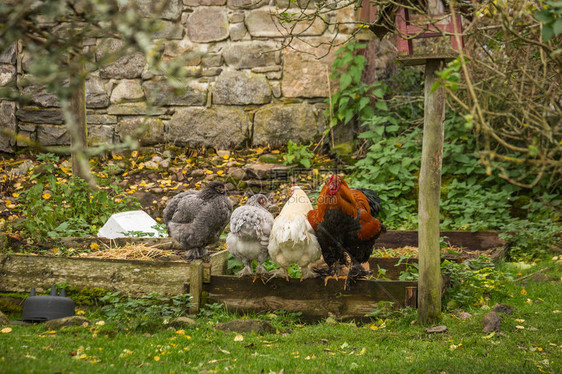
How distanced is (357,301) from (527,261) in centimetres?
286

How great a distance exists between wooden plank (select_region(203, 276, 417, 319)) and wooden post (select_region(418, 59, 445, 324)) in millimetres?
263

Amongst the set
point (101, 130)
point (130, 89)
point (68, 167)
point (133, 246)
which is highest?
point (130, 89)

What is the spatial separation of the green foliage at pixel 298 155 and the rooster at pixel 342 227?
397 centimetres

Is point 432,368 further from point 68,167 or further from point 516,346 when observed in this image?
point 68,167

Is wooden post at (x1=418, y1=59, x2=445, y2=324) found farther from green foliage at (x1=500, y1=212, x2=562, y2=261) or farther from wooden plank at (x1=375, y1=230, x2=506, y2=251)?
green foliage at (x1=500, y1=212, x2=562, y2=261)

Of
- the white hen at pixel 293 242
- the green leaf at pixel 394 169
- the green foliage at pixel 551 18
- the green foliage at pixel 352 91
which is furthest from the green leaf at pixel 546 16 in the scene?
the green foliage at pixel 352 91

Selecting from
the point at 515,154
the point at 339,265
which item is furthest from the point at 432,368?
the point at 515,154

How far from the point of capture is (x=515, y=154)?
7906mm

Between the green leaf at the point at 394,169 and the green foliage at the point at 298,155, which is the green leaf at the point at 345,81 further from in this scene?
the green leaf at the point at 394,169

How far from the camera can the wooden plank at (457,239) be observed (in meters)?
6.46

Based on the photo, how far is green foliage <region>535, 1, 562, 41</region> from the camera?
1.91 meters

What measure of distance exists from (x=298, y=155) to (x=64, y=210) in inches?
147

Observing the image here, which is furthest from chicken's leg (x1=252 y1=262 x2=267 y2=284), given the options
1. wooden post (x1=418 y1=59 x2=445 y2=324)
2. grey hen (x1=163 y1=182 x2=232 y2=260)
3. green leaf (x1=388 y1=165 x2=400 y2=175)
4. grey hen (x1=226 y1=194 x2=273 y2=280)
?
green leaf (x1=388 y1=165 x2=400 y2=175)

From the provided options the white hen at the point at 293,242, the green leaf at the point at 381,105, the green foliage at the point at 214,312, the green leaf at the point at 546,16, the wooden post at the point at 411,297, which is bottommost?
the green foliage at the point at 214,312
